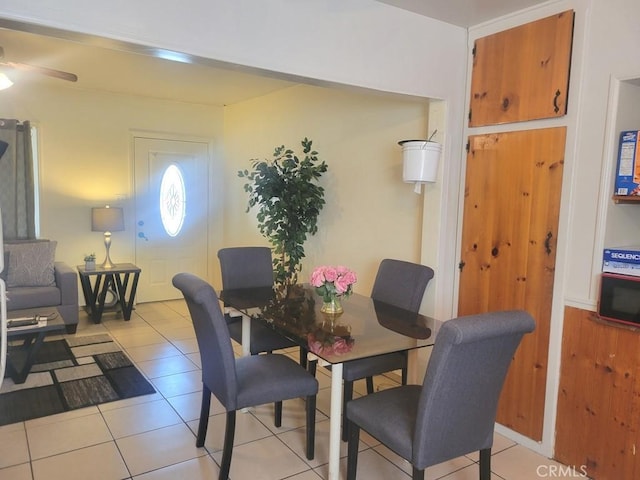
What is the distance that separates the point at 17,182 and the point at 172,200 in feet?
5.42

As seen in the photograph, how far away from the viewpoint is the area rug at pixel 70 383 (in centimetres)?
294

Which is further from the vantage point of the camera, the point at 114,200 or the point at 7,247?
the point at 114,200

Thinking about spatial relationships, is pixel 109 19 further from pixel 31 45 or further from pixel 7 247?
pixel 7 247

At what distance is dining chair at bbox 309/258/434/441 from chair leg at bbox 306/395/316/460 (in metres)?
0.24

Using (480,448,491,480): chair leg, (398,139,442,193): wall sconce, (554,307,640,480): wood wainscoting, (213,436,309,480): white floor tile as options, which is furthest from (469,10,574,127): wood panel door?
(213,436,309,480): white floor tile

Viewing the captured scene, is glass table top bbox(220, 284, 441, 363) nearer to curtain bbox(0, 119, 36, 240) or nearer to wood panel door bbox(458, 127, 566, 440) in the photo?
wood panel door bbox(458, 127, 566, 440)

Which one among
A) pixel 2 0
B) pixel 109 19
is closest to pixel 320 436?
pixel 109 19

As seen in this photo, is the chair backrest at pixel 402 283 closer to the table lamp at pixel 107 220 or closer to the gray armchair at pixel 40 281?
the gray armchair at pixel 40 281

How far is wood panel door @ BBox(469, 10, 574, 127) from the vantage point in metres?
2.38

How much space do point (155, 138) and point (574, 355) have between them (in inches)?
194

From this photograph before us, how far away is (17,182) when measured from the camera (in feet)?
15.5

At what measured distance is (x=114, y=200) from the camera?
532cm

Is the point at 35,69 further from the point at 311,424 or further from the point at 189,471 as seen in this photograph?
the point at 311,424

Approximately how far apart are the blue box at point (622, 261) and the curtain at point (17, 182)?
5.14m
